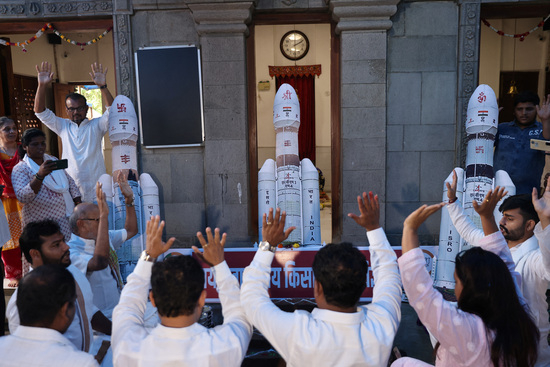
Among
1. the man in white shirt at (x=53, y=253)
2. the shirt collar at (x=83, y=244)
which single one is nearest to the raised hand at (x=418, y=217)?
the man in white shirt at (x=53, y=253)

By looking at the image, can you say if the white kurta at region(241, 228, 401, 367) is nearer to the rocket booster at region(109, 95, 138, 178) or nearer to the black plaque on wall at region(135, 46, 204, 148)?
the rocket booster at region(109, 95, 138, 178)

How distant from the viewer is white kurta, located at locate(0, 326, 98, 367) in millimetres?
1448

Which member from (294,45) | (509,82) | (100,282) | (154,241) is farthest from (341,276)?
(294,45)

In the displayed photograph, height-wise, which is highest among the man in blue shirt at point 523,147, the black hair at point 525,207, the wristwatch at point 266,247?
the man in blue shirt at point 523,147

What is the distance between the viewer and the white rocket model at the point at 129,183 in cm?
434

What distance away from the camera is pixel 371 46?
478 cm

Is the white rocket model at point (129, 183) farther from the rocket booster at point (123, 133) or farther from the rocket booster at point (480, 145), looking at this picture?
the rocket booster at point (480, 145)

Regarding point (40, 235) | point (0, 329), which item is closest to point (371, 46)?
point (40, 235)

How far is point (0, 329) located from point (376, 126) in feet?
13.4

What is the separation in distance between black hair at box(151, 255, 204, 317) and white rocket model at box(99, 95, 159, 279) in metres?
3.01

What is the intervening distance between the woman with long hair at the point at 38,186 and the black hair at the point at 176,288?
2453 mm

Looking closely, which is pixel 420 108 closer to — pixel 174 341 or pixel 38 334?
pixel 174 341

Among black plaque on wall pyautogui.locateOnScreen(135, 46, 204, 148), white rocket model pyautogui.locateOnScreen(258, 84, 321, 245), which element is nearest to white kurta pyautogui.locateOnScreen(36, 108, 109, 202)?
black plaque on wall pyautogui.locateOnScreen(135, 46, 204, 148)

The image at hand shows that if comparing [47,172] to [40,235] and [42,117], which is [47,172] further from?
[40,235]
